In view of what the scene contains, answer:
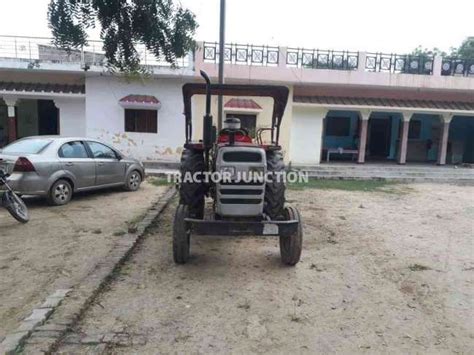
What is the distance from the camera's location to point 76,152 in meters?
8.83

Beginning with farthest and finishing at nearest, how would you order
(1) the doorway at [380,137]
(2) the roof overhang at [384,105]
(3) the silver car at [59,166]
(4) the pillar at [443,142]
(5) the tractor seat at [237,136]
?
(1) the doorway at [380,137] → (4) the pillar at [443,142] → (2) the roof overhang at [384,105] → (3) the silver car at [59,166] → (5) the tractor seat at [237,136]

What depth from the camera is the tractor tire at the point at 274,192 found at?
5.12 m

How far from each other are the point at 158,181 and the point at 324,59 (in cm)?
858

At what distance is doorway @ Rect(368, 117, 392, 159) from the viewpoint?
2006 centimetres

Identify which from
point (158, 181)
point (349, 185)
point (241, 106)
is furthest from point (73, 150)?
point (349, 185)

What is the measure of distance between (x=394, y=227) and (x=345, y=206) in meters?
2.08

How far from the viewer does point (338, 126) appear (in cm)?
1958

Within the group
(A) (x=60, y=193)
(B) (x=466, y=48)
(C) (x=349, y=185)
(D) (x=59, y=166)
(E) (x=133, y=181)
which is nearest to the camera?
(D) (x=59, y=166)

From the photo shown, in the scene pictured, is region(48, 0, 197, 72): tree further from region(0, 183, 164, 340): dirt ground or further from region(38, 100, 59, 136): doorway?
region(38, 100, 59, 136): doorway

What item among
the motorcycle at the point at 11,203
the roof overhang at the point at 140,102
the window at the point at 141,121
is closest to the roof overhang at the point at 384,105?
the roof overhang at the point at 140,102

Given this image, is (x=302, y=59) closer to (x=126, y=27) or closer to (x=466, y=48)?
(x=126, y=27)

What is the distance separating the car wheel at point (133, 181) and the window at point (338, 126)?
11.4m

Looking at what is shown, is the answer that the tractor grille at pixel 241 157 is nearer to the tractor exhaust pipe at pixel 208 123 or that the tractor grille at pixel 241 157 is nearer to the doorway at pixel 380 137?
the tractor exhaust pipe at pixel 208 123

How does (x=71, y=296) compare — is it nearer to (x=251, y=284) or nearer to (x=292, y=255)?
(x=251, y=284)
